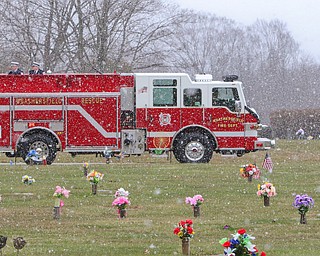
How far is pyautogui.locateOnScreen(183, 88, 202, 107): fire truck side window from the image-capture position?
27.1m

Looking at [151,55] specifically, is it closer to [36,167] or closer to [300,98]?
[36,167]

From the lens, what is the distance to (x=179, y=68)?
46156mm

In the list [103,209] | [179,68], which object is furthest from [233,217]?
[179,68]

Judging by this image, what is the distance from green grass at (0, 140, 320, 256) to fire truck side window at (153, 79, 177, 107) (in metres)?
3.53

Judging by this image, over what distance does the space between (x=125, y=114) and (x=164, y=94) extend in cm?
132

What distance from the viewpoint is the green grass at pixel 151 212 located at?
38.6ft

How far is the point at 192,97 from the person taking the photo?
27188 millimetres

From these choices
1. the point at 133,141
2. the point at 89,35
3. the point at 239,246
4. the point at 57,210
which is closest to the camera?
the point at 239,246

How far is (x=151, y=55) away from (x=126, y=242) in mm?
32261

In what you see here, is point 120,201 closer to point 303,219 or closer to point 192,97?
point 303,219

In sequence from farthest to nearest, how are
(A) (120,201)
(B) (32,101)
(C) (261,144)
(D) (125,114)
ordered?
(C) (261,144) < (D) (125,114) < (B) (32,101) < (A) (120,201)

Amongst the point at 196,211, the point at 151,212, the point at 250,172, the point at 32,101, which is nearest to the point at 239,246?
the point at 196,211

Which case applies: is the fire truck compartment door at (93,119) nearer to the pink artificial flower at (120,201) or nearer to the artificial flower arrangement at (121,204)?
the artificial flower arrangement at (121,204)

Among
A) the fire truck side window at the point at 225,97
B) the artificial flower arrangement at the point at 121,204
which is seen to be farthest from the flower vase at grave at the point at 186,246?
Answer: the fire truck side window at the point at 225,97
